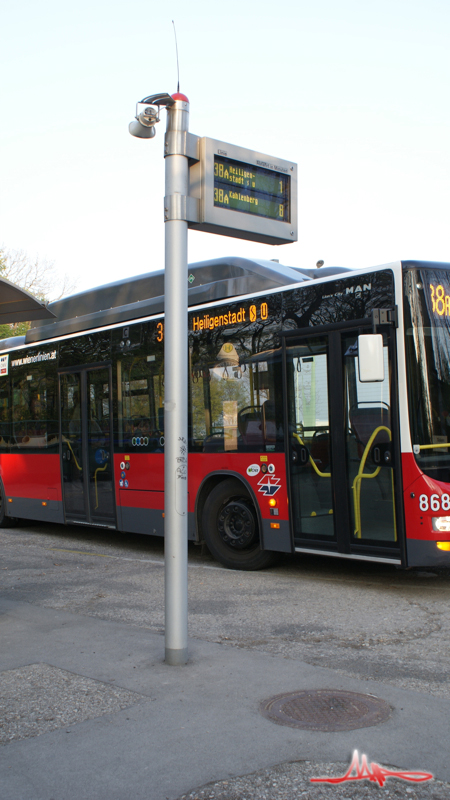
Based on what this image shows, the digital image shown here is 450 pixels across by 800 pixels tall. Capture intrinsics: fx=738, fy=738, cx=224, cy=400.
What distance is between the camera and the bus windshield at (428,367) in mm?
6910

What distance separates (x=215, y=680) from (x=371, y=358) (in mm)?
3216

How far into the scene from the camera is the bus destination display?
5301 millimetres

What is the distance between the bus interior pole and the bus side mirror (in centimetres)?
220

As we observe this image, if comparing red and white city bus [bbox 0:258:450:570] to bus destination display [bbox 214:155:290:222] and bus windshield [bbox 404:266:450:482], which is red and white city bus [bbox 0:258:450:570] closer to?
bus windshield [bbox 404:266:450:482]

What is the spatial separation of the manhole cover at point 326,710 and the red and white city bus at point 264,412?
2.76 m

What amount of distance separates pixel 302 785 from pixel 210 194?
3743 mm

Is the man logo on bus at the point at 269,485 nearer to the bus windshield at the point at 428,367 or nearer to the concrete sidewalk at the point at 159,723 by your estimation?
the bus windshield at the point at 428,367

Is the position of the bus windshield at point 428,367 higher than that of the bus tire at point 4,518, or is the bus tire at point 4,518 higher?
the bus windshield at point 428,367

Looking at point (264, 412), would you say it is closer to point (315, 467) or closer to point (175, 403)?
Answer: point (315, 467)

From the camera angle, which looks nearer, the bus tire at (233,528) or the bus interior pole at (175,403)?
the bus interior pole at (175,403)

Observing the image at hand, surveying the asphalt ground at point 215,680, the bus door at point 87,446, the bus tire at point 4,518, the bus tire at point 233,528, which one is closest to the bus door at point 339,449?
the asphalt ground at point 215,680

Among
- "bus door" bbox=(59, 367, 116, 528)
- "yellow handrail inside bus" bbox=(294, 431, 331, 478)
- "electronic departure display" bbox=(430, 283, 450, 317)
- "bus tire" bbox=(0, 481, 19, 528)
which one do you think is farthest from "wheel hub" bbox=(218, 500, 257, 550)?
"bus tire" bbox=(0, 481, 19, 528)

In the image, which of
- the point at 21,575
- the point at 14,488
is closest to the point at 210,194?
the point at 21,575

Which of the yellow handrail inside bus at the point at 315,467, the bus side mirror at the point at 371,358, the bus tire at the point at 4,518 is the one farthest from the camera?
the bus tire at the point at 4,518
